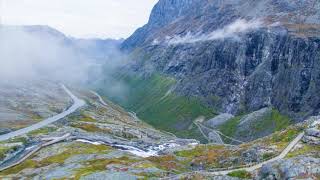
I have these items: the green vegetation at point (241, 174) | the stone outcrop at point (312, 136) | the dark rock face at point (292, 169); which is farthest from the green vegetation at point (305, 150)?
the green vegetation at point (241, 174)

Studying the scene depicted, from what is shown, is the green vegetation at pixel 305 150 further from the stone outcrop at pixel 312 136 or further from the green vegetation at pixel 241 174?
the green vegetation at pixel 241 174

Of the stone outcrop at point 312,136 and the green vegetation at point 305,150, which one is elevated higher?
the stone outcrop at point 312,136

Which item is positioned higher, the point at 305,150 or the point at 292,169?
the point at 292,169

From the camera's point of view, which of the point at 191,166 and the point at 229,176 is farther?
the point at 191,166

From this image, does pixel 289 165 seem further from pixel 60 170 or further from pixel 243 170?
pixel 60 170

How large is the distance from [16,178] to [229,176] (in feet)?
246

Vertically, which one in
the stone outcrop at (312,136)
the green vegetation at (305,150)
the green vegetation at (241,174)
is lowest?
the green vegetation at (241,174)

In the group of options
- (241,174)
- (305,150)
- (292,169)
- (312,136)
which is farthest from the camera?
(312,136)

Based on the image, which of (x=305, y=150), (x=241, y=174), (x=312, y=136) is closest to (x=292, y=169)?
(x=241, y=174)

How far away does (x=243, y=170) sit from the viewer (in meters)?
143

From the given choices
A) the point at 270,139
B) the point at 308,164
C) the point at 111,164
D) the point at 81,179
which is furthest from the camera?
the point at 270,139

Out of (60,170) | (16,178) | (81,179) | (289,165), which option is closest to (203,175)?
(289,165)

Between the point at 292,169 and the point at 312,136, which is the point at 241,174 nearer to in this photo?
the point at 292,169

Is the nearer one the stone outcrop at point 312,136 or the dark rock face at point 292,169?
the dark rock face at point 292,169
